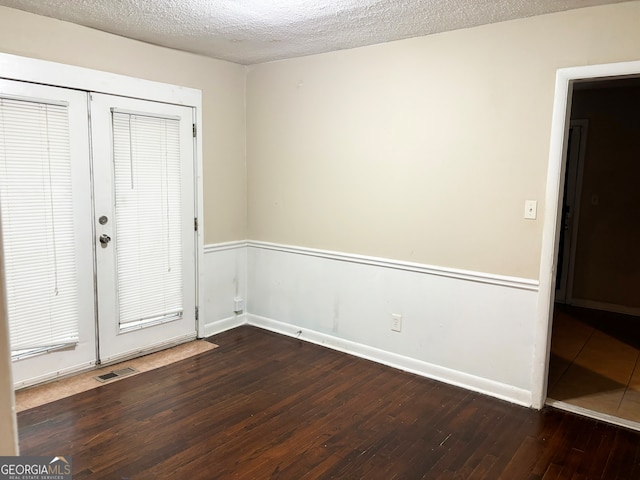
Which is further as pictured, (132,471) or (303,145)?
(303,145)

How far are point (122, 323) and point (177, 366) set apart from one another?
54 centimetres

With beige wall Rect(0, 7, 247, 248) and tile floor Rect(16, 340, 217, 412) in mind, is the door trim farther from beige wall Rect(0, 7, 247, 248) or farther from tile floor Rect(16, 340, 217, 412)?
tile floor Rect(16, 340, 217, 412)

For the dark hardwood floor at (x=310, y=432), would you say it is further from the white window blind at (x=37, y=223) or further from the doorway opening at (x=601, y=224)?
the doorway opening at (x=601, y=224)

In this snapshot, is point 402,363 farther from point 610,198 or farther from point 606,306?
point 610,198

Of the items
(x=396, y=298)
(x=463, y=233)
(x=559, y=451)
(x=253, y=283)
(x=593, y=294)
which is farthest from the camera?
(x=593, y=294)

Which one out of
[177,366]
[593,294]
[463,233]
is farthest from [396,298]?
[593,294]

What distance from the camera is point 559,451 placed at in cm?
246

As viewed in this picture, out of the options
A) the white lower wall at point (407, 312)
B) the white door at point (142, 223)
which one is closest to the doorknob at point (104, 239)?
the white door at point (142, 223)

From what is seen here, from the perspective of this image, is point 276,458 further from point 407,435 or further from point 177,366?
point 177,366

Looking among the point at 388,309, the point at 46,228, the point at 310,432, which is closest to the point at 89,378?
the point at 46,228

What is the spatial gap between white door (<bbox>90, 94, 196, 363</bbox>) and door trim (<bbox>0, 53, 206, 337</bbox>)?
55mm

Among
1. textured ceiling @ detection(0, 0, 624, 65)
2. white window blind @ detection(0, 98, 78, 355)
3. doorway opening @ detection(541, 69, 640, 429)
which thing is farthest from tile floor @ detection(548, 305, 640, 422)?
white window blind @ detection(0, 98, 78, 355)

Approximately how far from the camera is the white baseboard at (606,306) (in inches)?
193

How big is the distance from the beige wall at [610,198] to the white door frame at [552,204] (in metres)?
2.68
